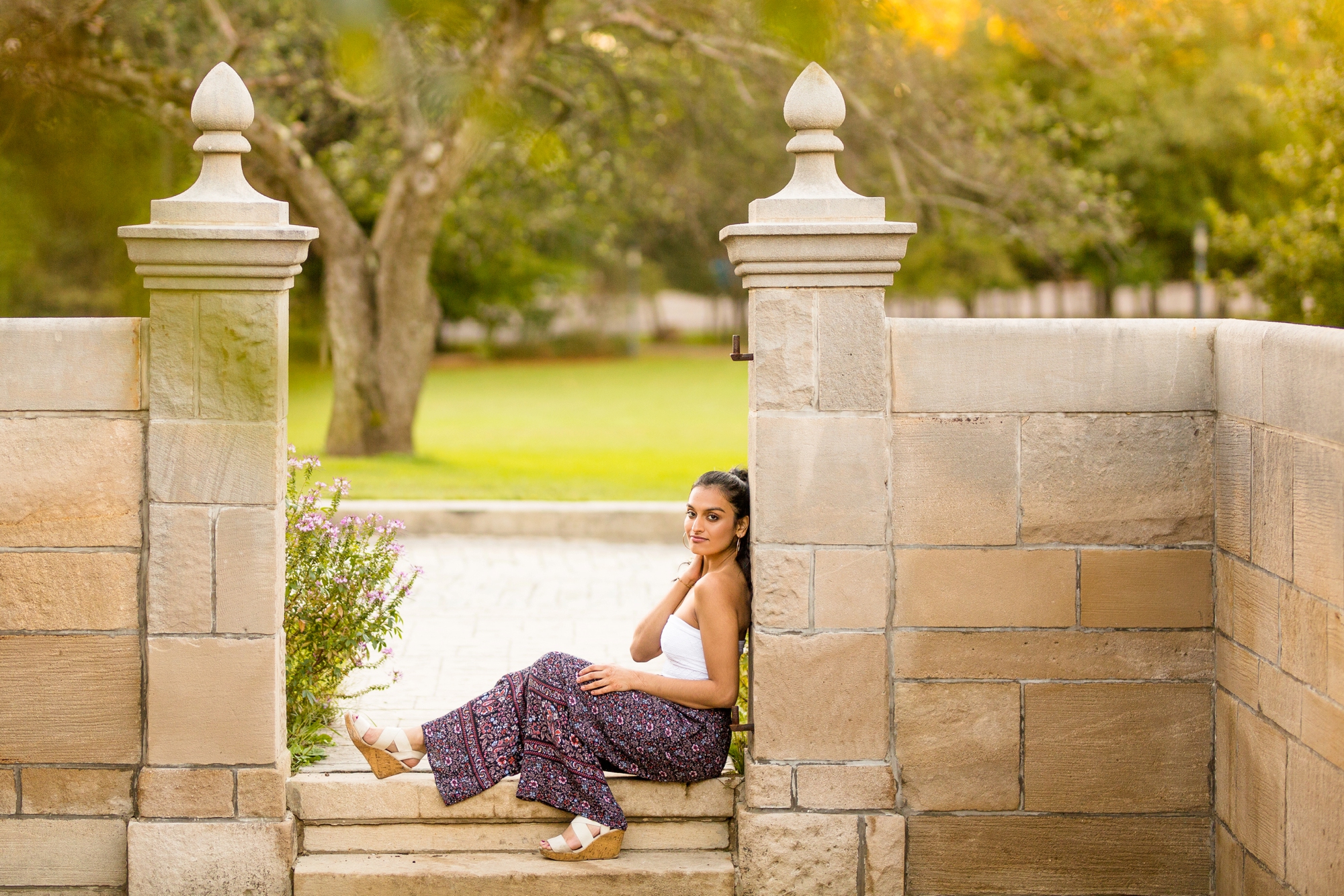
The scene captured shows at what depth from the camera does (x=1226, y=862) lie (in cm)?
387

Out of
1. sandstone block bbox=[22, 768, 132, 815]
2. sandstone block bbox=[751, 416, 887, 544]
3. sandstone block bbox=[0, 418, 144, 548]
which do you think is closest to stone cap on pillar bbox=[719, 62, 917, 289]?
sandstone block bbox=[751, 416, 887, 544]

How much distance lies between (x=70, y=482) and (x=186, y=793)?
0.99 metres

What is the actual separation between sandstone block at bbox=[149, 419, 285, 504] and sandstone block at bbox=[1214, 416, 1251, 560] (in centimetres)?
278

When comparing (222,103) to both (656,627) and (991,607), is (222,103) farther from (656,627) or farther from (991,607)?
(991,607)

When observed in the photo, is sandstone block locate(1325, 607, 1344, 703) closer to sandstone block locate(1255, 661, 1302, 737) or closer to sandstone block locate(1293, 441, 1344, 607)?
sandstone block locate(1293, 441, 1344, 607)

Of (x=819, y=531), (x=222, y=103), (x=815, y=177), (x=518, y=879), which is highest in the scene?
(x=222, y=103)

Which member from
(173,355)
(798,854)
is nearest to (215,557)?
(173,355)

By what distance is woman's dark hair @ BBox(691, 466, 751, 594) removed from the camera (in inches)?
162

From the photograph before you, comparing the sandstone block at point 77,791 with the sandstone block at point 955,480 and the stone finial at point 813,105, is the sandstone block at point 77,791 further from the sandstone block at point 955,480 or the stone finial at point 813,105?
the stone finial at point 813,105

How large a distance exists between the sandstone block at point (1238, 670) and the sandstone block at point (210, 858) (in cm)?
284

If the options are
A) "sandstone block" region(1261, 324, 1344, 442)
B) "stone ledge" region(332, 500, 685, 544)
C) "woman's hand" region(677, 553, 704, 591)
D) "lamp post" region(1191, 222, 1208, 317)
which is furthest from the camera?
"lamp post" region(1191, 222, 1208, 317)

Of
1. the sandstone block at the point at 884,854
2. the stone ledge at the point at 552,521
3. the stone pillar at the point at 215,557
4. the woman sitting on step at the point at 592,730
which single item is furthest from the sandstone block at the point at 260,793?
the stone ledge at the point at 552,521

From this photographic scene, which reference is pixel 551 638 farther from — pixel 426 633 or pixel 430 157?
pixel 430 157

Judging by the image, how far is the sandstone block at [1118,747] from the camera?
3906mm
